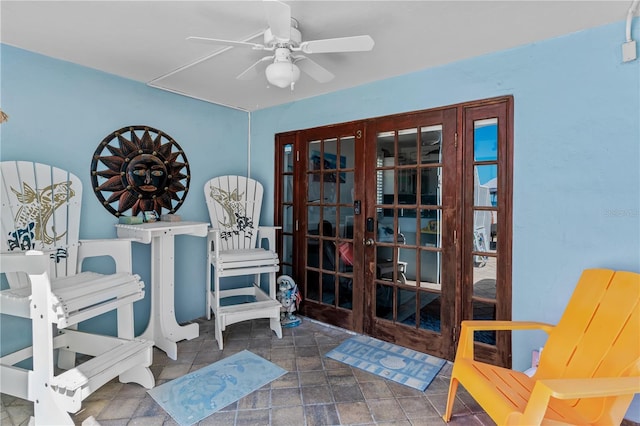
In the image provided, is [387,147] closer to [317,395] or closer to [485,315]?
[485,315]

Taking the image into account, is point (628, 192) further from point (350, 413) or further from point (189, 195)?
point (189, 195)

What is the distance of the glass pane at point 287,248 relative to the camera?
370 cm

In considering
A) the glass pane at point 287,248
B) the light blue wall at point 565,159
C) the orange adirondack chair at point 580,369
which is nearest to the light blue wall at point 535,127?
the light blue wall at point 565,159

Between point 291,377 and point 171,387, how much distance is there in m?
0.82

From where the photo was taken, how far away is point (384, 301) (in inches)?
118

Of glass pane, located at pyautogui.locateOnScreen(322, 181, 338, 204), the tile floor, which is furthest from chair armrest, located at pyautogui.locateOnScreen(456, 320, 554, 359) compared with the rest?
glass pane, located at pyautogui.locateOnScreen(322, 181, 338, 204)

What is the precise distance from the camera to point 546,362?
1.81 m

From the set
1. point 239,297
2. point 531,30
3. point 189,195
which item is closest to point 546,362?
point 531,30

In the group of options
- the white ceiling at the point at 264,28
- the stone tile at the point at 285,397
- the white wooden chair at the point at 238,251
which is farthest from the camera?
the white wooden chair at the point at 238,251

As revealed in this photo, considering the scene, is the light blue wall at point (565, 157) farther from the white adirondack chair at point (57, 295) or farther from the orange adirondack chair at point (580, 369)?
the white adirondack chair at point (57, 295)

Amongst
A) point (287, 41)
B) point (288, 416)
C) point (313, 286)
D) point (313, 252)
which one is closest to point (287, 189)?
point (313, 252)

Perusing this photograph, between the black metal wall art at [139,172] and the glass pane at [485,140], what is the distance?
2.73 meters

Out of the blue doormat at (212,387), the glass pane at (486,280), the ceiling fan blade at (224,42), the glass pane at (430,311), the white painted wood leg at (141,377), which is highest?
the ceiling fan blade at (224,42)

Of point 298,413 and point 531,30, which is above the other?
point 531,30
